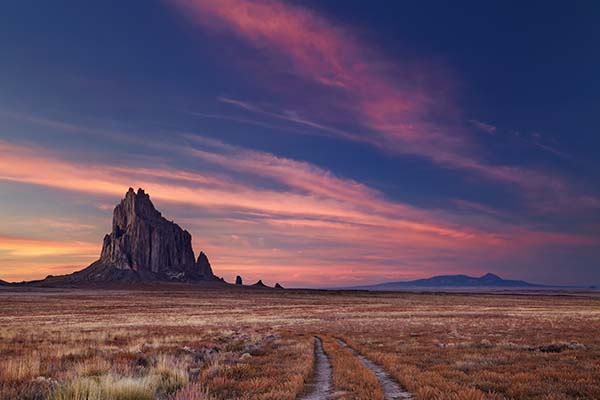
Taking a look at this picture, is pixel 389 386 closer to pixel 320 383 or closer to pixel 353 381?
pixel 353 381

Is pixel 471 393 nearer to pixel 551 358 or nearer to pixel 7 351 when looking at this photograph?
pixel 551 358

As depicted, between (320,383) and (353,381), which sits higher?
(353,381)

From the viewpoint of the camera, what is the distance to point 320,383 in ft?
43.8

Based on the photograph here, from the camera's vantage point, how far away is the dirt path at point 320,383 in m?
11.4

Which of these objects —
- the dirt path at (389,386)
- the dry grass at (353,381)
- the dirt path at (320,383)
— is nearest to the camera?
the dry grass at (353,381)

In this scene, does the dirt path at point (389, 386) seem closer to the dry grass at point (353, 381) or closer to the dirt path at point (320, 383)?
the dry grass at point (353, 381)

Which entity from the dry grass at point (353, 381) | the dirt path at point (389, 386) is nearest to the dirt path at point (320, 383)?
the dry grass at point (353, 381)

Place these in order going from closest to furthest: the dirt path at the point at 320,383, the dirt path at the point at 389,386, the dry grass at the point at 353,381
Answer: the dry grass at the point at 353,381 < the dirt path at the point at 389,386 < the dirt path at the point at 320,383

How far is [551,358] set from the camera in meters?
18.7

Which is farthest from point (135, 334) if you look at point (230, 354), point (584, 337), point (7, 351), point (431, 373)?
point (584, 337)

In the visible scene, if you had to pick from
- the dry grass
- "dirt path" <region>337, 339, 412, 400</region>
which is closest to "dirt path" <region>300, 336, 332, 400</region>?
the dry grass

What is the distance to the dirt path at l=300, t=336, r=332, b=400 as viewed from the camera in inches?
449

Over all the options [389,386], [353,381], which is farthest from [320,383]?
[389,386]

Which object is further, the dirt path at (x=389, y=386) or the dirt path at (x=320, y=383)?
the dirt path at (x=320, y=383)
